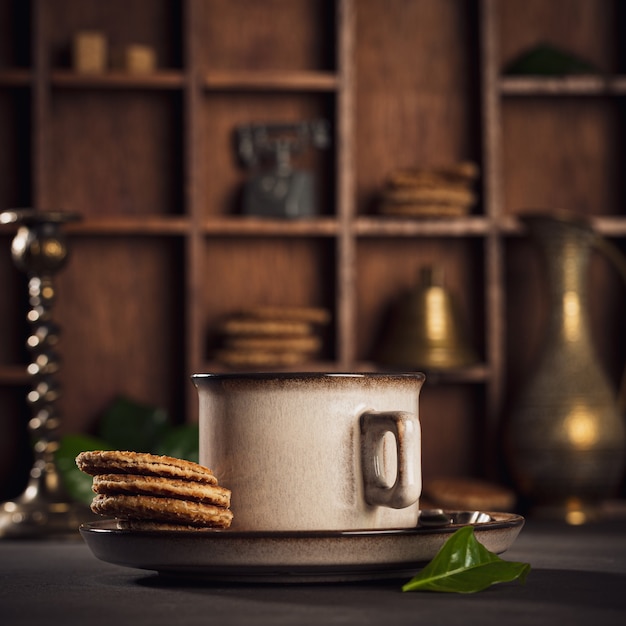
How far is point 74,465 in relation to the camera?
2441mm

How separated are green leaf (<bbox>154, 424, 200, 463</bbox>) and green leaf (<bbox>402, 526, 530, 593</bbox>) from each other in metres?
1.99

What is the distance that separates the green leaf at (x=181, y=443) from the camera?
2.72 m

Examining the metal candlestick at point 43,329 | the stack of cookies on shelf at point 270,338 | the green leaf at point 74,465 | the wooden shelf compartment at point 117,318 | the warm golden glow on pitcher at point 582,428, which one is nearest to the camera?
the metal candlestick at point 43,329

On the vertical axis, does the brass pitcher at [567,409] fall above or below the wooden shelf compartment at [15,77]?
below

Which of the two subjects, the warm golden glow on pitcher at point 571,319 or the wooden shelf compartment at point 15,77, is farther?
the wooden shelf compartment at point 15,77

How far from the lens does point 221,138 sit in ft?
10.1

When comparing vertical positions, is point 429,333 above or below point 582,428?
above

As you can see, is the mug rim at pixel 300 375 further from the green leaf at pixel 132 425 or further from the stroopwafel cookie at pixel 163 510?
the green leaf at pixel 132 425

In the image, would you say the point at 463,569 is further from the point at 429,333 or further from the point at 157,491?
the point at 429,333

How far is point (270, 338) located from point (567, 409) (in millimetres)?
688

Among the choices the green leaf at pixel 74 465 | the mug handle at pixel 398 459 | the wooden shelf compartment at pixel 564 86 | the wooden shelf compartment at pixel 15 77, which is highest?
the wooden shelf compartment at pixel 15 77

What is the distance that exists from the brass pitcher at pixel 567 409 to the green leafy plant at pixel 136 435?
0.74 meters

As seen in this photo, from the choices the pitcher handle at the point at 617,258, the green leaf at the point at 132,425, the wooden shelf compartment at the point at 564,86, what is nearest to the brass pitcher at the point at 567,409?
the pitcher handle at the point at 617,258

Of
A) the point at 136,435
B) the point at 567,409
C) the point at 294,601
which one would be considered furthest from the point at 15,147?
the point at 294,601
